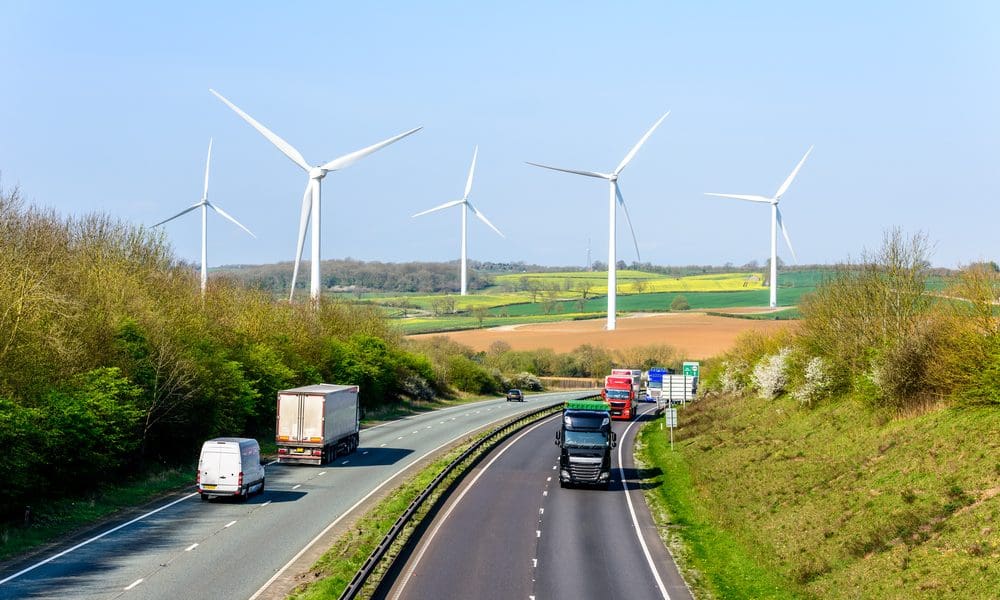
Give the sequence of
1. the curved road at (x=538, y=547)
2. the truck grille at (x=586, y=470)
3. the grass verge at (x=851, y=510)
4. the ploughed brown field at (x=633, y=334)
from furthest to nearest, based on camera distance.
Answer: the ploughed brown field at (x=633, y=334) → the truck grille at (x=586, y=470) → the curved road at (x=538, y=547) → the grass verge at (x=851, y=510)

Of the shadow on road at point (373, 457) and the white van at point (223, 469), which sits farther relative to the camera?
the shadow on road at point (373, 457)

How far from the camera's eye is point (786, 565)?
30.8 m

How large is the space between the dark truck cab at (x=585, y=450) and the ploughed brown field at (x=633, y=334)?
9666 centimetres

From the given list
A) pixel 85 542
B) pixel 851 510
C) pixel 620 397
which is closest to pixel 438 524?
pixel 85 542

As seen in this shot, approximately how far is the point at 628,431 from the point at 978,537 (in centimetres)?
5396

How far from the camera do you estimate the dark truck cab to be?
150ft

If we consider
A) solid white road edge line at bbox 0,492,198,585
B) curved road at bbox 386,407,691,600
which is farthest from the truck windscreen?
solid white road edge line at bbox 0,492,198,585

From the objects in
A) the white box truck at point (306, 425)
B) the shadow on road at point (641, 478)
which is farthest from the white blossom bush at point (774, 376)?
the white box truck at point (306, 425)

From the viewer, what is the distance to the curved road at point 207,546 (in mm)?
26156

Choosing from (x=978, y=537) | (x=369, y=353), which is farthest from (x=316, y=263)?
(x=978, y=537)

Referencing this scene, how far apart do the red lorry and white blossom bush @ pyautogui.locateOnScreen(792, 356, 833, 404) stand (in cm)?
3107

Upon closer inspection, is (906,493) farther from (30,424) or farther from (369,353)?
(369,353)

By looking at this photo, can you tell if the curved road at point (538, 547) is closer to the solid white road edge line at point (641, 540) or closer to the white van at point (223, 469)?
the solid white road edge line at point (641, 540)

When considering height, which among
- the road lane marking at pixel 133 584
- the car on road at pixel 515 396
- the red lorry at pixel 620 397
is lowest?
the car on road at pixel 515 396
